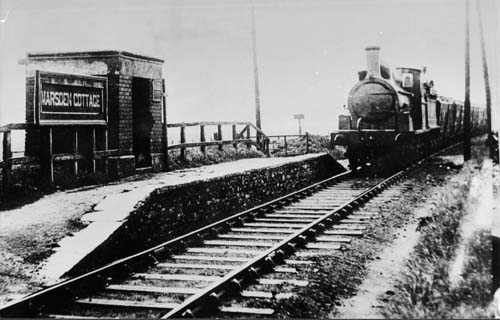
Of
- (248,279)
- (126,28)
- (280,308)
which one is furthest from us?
(126,28)

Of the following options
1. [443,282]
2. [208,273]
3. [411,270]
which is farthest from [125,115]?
[443,282]

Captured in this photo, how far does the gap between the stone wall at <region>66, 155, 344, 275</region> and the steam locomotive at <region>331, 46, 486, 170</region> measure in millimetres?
3033

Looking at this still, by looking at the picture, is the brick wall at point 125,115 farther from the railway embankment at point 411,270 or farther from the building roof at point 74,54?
the railway embankment at point 411,270

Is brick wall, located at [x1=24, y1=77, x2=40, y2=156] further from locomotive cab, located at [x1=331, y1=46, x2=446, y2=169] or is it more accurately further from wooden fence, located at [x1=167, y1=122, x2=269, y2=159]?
locomotive cab, located at [x1=331, y1=46, x2=446, y2=169]

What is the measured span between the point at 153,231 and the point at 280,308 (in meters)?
3.28

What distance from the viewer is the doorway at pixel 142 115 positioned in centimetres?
1215

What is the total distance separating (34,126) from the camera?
8.31 metres

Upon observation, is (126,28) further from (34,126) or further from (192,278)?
(192,278)

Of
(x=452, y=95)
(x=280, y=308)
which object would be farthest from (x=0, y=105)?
(x=452, y=95)

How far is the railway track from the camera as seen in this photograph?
16.1 feet

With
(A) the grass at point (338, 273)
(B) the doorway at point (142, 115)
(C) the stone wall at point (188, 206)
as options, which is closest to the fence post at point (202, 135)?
(B) the doorway at point (142, 115)

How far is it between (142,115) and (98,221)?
5612mm

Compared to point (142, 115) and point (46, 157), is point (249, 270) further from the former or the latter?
point (142, 115)

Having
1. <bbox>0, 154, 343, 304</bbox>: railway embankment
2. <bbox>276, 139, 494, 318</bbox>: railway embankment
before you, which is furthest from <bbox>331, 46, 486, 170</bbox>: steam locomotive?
<bbox>0, 154, 343, 304</bbox>: railway embankment
